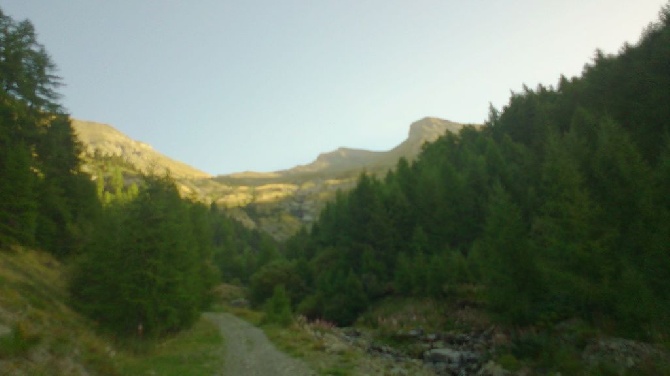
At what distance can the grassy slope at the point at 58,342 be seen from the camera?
38.9 ft

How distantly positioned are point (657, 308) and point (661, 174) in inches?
265

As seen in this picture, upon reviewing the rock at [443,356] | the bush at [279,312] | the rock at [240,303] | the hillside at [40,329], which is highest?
the hillside at [40,329]

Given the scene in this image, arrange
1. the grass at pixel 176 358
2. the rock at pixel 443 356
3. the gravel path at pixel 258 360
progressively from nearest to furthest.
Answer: the grass at pixel 176 358 < the gravel path at pixel 258 360 < the rock at pixel 443 356

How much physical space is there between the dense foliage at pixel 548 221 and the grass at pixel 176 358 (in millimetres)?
19115

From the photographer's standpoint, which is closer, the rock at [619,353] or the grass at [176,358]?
the rock at [619,353]

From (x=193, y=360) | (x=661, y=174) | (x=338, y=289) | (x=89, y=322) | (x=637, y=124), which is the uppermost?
(x=637, y=124)

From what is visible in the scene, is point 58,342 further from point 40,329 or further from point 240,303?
point 240,303

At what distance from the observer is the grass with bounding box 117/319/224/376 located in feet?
59.9

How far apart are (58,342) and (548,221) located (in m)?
26.2

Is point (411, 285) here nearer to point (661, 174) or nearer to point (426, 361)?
point (426, 361)

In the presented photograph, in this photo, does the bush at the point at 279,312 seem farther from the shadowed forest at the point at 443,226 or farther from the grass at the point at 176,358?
the grass at the point at 176,358

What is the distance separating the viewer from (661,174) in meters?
20.2

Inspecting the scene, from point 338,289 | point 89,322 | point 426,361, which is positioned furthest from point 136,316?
point 338,289

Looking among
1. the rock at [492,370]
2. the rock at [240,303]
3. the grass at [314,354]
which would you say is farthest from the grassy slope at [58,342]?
the rock at [240,303]
